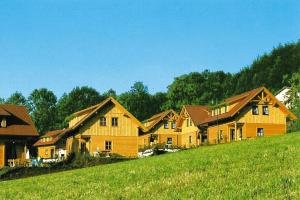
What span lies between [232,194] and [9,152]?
53706mm

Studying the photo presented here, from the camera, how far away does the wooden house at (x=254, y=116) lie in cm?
6556

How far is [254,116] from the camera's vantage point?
66.2 m

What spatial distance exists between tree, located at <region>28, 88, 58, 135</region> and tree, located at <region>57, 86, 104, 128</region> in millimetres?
2242

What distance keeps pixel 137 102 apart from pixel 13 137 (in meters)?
74.7

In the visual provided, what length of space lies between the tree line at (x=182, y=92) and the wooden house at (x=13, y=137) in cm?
5809

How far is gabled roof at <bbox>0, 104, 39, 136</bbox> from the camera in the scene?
6075 cm

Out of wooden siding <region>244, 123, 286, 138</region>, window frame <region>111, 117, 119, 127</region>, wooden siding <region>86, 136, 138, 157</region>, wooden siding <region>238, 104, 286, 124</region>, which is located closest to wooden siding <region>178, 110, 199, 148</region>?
wooden siding <region>238, 104, 286, 124</region>

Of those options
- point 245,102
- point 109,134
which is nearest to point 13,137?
point 109,134

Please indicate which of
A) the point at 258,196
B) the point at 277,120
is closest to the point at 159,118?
the point at 277,120

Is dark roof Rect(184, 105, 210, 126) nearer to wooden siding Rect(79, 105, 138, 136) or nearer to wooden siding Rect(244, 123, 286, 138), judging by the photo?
wooden siding Rect(244, 123, 286, 138)

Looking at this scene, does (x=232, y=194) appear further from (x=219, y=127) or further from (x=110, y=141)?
(x=219, y=127)

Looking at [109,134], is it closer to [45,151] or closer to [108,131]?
[108,131]

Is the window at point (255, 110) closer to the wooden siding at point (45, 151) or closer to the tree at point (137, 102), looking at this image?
the wooden siding at point (45, 151)

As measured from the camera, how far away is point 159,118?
90188 mm
